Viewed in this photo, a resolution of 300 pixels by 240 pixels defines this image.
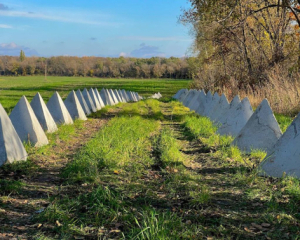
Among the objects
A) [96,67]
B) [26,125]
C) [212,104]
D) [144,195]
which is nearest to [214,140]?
[144,195]

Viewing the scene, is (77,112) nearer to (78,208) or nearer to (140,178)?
(140,178)

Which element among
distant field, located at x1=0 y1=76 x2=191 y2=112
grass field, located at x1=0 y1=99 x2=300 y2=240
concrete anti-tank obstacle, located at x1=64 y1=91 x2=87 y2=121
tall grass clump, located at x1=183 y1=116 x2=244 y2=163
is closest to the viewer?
grass field, located at x1=0 y1=99 x2=300 y2=240

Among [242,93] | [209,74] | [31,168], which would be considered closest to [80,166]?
[31,168]

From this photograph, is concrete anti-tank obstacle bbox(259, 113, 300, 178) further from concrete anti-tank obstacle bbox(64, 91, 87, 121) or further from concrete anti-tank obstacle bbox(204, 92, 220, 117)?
concrete anti-tank obstacle bbox(64, 91, 87, 121)

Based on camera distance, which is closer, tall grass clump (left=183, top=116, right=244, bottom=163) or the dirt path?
the dirt path

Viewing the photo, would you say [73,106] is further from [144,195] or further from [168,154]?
[144,195]

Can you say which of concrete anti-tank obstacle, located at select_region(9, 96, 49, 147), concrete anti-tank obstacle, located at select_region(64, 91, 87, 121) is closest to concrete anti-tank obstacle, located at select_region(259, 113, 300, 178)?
concrete anti-tank obstacle, located at select_region(9, 96, 49, 147)

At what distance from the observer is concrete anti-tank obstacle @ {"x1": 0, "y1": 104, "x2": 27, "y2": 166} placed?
245 inches

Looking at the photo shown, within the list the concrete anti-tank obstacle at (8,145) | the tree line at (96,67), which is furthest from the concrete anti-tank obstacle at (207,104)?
the tree line at (96,67)

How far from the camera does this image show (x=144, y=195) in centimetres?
491

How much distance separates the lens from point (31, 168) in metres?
6.27

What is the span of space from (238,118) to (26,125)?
5.02m

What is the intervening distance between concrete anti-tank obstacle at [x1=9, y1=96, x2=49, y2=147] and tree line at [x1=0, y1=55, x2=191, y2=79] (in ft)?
322

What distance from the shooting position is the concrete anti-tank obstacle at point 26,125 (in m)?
7.89
